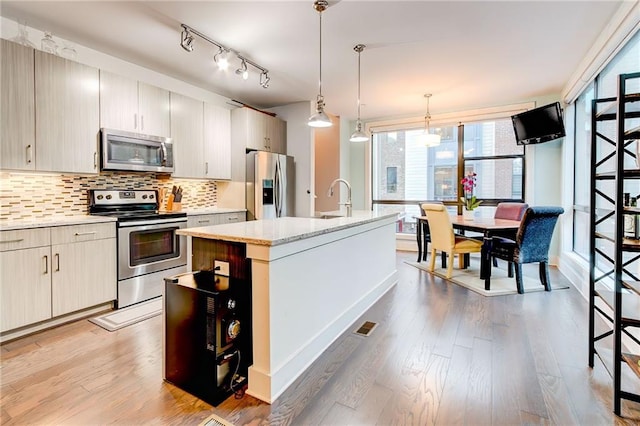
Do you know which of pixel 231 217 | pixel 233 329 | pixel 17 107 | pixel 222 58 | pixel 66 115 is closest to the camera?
pixel 233 329

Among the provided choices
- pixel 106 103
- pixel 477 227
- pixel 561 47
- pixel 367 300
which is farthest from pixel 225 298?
pixel 561 47

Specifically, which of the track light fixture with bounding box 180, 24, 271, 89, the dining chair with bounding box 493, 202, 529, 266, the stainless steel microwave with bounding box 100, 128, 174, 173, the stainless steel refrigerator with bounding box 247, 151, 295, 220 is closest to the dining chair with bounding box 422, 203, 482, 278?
the dining chair with bounding box 493, 202, 529, 266

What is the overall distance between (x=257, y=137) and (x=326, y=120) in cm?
204

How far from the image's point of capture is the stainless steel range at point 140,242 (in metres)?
3.10

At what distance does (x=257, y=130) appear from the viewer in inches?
185

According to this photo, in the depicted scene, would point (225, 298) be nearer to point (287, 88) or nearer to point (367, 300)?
point (367, 300)

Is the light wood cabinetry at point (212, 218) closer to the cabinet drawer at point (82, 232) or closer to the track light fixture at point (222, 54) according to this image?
the cabinet drawer at point (82, 232)

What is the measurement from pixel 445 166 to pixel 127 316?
5.30 metres

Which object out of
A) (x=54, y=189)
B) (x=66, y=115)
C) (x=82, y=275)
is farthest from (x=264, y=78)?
(x=82, y=275)

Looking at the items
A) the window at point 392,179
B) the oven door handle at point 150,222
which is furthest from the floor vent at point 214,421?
the window at point 392,179

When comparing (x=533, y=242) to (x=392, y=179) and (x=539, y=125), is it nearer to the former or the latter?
(x=539, y=125)

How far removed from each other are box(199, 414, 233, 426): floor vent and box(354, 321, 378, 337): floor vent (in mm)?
1248

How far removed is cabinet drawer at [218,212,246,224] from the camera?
4.14 metres

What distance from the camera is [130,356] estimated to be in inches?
86.5
